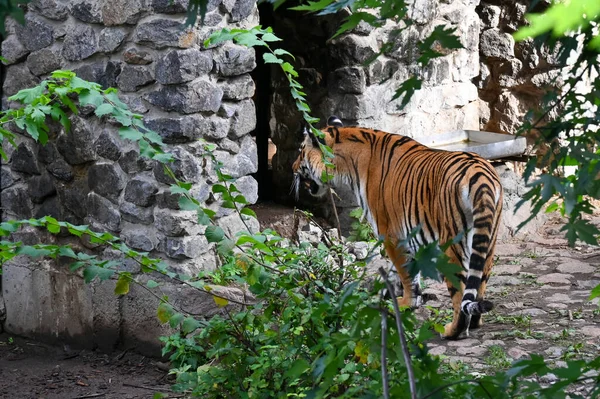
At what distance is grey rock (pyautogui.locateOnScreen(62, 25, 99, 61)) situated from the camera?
491cm

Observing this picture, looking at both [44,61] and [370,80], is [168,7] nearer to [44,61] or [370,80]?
[44,61]

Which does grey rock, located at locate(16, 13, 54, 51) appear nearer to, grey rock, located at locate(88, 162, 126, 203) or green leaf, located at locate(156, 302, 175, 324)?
grey rock, located at locate(88, 162, 126, 203)

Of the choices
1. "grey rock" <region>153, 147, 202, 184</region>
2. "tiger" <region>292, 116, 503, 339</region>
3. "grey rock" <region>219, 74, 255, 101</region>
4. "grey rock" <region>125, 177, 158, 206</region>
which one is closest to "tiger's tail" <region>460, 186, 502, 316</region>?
"tiger" <region>292, 116, 503, 339</region>

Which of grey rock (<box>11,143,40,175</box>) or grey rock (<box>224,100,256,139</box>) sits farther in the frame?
grey rock (<box>11,143,40,175</box>)

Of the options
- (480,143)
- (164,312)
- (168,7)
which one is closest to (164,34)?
(168,7)

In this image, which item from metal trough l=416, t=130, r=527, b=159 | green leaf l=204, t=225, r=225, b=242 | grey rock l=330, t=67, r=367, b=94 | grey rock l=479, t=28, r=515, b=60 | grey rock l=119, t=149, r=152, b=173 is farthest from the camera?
grey rock l=479, t=28, r=515, b=60

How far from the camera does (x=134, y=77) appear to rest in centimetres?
479

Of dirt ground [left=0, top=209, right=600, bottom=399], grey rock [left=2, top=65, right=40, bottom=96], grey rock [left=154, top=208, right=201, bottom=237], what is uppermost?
grey rock [left=2, top=65, right=40, bottom=96]

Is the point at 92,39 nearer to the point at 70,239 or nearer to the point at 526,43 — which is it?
the point at 70,239

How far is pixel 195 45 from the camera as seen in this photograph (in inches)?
186

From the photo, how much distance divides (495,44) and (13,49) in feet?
17.2

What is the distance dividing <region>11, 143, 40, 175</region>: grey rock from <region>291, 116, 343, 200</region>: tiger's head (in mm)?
1674

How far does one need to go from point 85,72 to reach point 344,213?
2486mm

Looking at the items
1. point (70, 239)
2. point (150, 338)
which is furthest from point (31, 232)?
point (150, 338)
